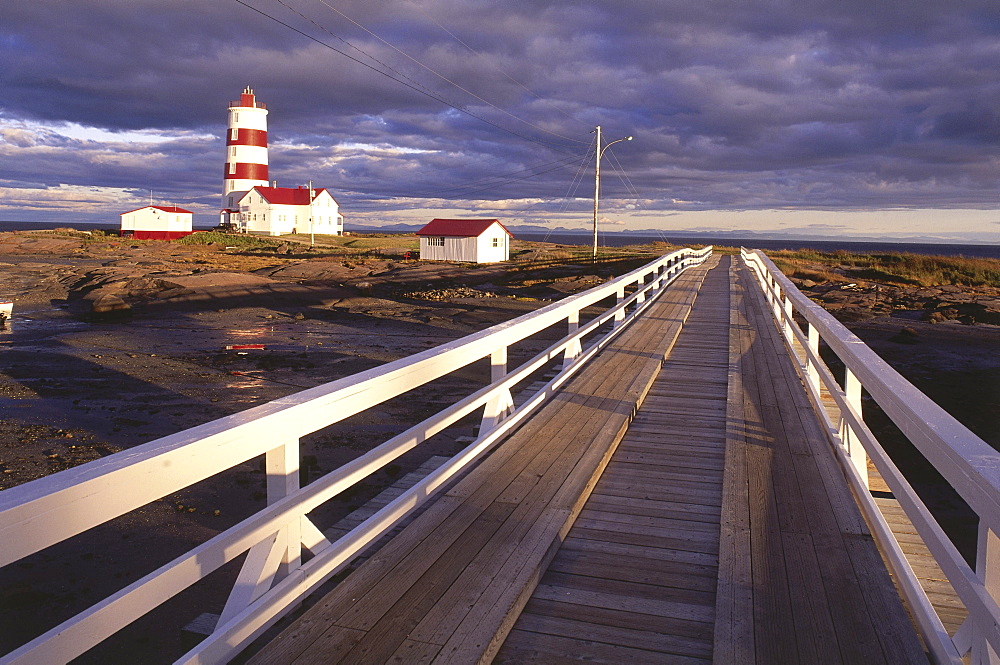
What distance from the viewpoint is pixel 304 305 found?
2758 cm

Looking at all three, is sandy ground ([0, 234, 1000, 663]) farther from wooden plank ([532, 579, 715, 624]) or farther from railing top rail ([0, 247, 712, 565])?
wooden plank ([532, 579, 715, 624])

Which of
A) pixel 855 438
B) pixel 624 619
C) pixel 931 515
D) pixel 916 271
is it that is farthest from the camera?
pixel 916 271

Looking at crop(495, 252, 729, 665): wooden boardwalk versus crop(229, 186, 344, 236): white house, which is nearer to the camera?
crop(495, 252, 729, 665): wooden boardwalk

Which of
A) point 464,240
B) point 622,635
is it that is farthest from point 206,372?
point 464,240

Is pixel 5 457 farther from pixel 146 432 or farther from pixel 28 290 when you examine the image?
pixel 28 290

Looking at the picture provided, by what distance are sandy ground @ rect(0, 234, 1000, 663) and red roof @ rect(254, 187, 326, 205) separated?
42169 mm

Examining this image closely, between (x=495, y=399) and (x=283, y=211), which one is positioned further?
(x=283, y=211)

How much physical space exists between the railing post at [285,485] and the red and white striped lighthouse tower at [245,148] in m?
85.2

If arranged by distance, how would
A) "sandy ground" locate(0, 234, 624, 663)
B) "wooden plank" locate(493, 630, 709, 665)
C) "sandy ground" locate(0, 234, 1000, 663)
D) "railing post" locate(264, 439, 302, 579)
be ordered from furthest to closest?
1. "sandy ground" locate(0, 234, 1000, 663)
2. "sandy ground" locate(0, 234, 624, 663)
3. "wooden plank" locate(493, 630, 709, 665)
4. "railing post" locate(264, 439, 302, 579)

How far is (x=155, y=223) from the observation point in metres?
78.4

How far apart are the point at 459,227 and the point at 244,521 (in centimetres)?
5233

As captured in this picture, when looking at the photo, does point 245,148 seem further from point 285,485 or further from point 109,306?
point 285,485

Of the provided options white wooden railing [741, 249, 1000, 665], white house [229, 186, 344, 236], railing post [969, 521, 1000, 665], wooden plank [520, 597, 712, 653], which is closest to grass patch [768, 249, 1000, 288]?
white wooden railing [741, 249, 1000, 665]

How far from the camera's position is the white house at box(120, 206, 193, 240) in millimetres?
78250
